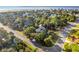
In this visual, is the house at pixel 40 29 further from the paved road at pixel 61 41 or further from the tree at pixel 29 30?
the paved road at pixel 61 41

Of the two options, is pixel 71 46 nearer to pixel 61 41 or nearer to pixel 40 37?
pixel 61 41

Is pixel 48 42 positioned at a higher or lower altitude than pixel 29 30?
lower

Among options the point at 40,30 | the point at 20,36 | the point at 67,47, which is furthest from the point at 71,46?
the point at 20,36

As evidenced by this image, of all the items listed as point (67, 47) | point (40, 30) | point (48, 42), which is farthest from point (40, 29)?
point (67, 47)

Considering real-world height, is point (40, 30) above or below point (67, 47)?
above

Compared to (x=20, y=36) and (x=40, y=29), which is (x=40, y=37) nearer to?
(x=40, y=29)

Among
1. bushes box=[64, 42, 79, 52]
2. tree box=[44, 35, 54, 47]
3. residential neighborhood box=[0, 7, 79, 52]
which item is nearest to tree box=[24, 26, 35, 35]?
residential neighborhood box=[0, 7, 79, 52]

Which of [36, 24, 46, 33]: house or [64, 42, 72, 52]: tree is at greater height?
[36, 24, 46, 33]: house

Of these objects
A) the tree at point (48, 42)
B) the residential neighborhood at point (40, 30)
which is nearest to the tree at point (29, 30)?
the residential neighborhood at point (40, 30)

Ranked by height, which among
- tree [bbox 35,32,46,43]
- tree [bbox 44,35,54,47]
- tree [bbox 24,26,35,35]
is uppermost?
tree [bbox 24,26,35,35]

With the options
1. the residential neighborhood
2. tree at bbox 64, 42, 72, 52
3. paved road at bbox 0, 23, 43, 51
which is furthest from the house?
→ tree at bbox 64, 42, 72, 52

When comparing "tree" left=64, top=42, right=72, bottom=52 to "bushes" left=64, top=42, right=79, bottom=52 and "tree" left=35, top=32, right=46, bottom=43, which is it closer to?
"bushes" left=64, top=42, right=79, bottom=52

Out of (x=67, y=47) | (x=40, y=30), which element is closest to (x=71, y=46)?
(x=67, y=47)
